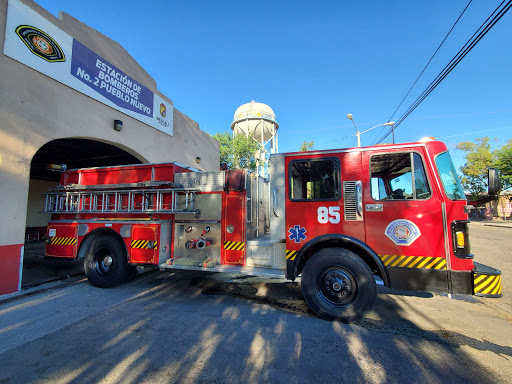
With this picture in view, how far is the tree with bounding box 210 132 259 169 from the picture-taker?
24688 mm

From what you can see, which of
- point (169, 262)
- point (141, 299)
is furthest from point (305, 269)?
point (141, 299)

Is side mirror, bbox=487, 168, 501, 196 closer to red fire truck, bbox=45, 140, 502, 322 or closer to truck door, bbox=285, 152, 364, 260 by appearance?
red fire truck, bbox=45, 140, 502, 322

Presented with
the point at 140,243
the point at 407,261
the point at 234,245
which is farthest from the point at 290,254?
the point at 140,243

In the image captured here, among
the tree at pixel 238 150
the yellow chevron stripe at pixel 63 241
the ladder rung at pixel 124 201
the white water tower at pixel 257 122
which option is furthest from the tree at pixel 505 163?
the yellow chevron stripe at pixel 63 241

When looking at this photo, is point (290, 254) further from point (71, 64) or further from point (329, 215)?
point (71, 64)

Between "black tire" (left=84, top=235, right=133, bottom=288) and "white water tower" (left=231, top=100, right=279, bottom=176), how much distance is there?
60.2 feet

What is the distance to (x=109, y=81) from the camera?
7664 millimetres

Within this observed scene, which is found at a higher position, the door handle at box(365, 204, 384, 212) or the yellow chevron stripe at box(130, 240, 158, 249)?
the door handle at box(365, 204, 384, 212)

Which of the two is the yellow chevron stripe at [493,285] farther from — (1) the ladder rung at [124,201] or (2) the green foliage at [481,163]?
(2) the green foliage at [481,163]

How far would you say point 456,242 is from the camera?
11.2 feet

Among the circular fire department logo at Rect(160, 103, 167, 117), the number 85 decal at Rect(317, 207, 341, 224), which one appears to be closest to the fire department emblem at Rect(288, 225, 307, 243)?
the number 85 decal at Rect(317, 207, 341, 224)

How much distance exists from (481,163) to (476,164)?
1.88 feet

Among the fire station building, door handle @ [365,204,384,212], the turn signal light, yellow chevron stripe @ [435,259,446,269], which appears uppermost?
the fire station building

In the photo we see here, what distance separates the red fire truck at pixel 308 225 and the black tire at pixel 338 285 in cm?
1
